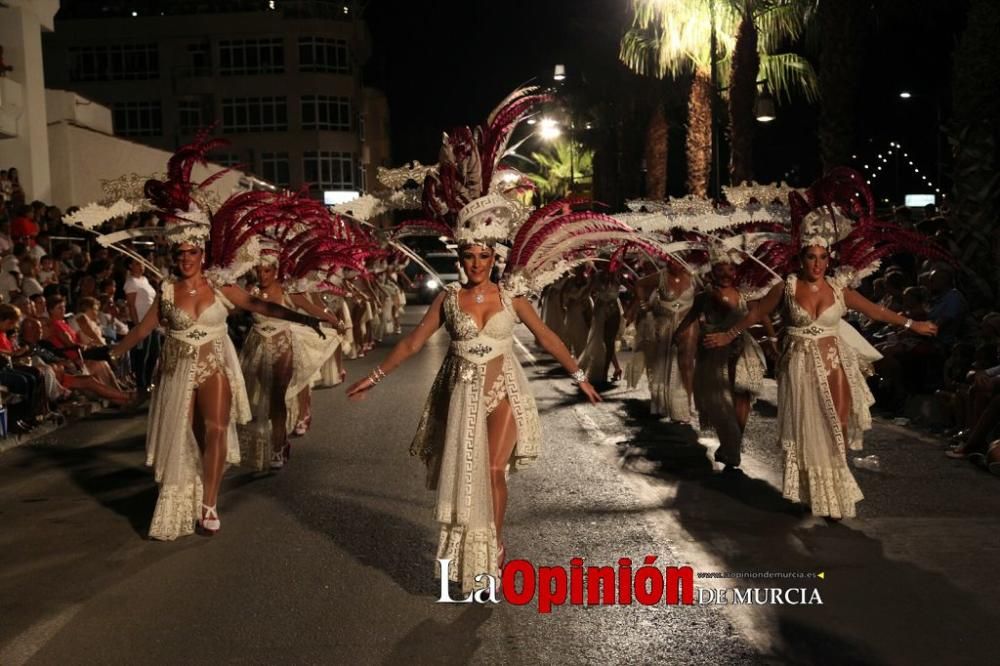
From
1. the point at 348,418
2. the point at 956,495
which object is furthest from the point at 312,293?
the point at 956,495

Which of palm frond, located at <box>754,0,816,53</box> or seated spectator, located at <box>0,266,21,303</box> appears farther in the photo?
palm frond, located at <box>754,0,816,53</box>

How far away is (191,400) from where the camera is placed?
796 centimetres

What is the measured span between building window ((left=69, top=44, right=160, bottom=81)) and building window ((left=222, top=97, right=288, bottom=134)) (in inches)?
172

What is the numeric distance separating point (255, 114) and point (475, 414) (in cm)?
6250

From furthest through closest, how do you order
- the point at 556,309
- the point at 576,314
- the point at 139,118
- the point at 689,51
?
the point at 139,118 → the point at 689,51 → the point at 556,309 → the point at 576,314

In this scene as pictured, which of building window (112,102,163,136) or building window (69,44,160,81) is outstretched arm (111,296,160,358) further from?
building window (69,44,160,81)

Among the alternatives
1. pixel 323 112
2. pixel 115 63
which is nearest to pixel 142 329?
pixel 323 112

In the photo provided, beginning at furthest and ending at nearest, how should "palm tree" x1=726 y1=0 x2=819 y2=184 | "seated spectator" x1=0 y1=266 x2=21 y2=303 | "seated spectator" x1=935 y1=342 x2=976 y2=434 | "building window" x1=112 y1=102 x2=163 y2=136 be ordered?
"building window" x1=112 y1=102 x2=163 y2=136
"palm tree" x1=726 y1=0 x2=819 y2=184
"seated spectator" x1=0 y1=266 x2=21 y2=303
"seated spectator" x1=935 y1=342 x2=976 y2=434

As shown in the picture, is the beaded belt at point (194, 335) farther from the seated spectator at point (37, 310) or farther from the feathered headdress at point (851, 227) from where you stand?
the seated spectator at point (37, 310)

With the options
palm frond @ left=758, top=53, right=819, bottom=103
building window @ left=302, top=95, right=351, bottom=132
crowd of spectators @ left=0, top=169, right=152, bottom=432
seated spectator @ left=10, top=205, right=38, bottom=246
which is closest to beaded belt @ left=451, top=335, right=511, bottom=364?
crowd of spectators @ left=0, top=169, right=152, bottom=432

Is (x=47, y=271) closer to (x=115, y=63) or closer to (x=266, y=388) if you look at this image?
(x=266, y=388)

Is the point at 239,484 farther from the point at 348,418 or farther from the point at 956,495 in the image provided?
the point at 956,495

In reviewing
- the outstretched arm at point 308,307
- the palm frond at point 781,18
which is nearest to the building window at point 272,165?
the palm frond at point 781,18

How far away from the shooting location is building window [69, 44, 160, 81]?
210 feet
